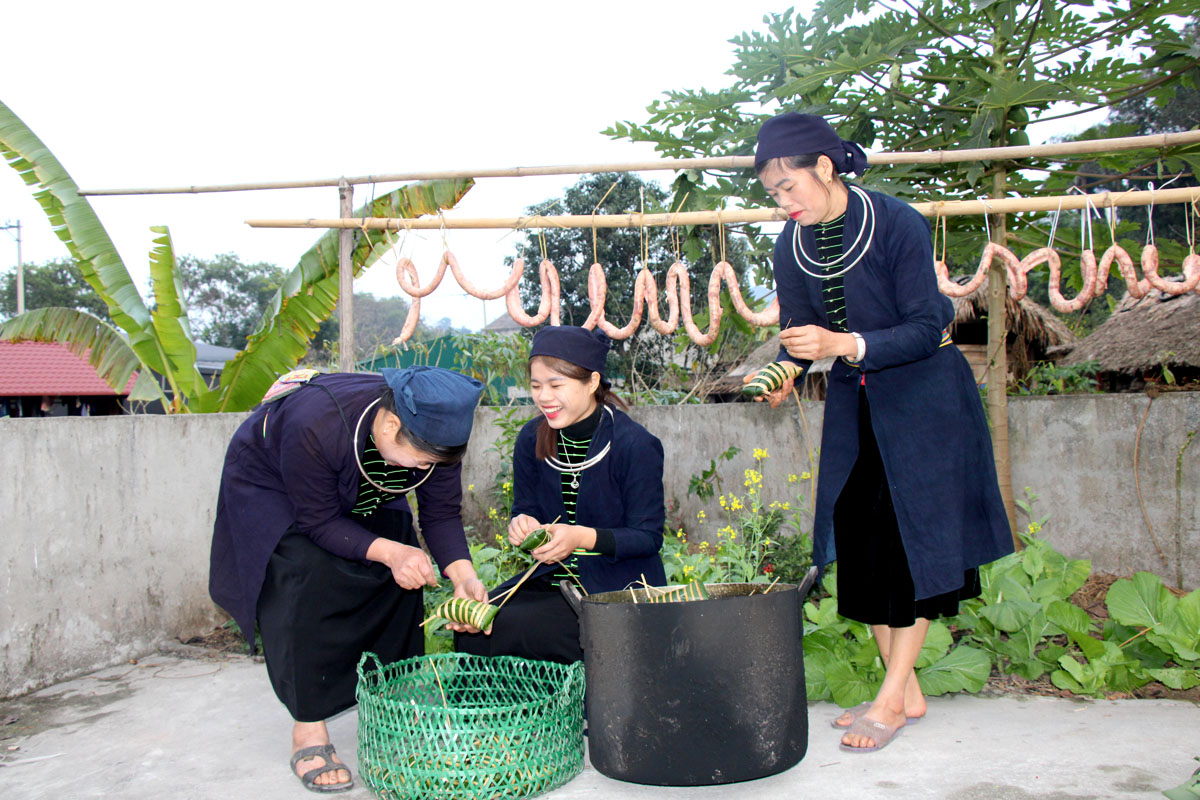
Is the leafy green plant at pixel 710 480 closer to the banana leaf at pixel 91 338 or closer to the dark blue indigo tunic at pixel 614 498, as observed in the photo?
the dark blue indigo tunic at pixel 614 498

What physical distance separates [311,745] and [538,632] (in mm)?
775

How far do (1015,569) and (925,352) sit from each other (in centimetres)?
175

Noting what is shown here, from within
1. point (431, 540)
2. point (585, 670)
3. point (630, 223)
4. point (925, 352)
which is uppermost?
point (630, 223)

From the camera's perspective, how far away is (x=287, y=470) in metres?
2.54

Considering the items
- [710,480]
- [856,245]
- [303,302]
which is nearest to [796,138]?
[856,245]

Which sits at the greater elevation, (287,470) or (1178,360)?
(1178,360)

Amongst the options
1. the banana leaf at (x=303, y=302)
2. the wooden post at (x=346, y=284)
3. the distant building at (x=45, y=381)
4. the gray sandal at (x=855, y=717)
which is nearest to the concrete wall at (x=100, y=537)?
the wooden post at (x=346, y=284)

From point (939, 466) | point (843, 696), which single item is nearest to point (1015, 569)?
point (843, 696)

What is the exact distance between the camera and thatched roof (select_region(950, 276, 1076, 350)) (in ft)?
37.7

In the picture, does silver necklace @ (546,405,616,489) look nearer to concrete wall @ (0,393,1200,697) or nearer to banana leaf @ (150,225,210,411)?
concrete wall @ (0,393,1200,697)

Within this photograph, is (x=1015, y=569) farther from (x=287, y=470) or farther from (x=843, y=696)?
(x=287, y=470)

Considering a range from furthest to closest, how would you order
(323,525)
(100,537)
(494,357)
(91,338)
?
(494,357) → (91,338) → (100,537) → (323,525)

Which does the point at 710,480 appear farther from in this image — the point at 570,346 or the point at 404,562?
the point at 404,562

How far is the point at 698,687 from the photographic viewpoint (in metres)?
2.26
